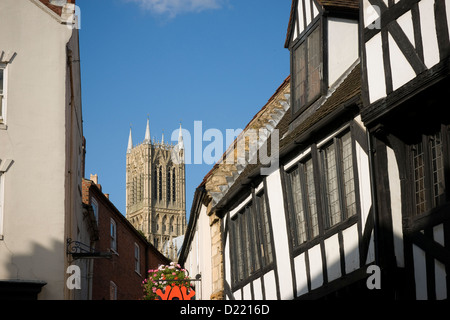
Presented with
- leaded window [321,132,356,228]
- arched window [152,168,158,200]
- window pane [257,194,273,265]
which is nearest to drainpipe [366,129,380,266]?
leaded window [321,132,356,228]

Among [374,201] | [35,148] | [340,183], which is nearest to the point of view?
[374,201]

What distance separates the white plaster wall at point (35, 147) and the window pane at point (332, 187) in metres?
7.98

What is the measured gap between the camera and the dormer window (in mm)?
15750

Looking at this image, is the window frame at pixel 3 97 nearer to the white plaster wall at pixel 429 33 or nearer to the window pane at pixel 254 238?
the window pane at pixel 254 238

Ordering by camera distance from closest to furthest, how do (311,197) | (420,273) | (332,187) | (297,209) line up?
(420,273)
(332,187)
(311,197)
(297,209)

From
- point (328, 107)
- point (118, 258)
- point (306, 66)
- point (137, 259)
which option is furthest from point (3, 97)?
point (137, 259)

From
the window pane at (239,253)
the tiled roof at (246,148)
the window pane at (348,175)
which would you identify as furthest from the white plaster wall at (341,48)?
the window pane at (239,253)

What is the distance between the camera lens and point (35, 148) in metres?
20.2

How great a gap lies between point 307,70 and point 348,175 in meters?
3.51

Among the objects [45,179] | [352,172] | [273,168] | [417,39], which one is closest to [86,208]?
[45,179]

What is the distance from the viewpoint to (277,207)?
53.2ft

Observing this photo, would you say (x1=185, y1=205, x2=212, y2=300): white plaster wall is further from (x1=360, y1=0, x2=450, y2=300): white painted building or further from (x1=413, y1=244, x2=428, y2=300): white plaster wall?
(x1=413, y1=244, x2=428, y2=300): white plaster wall

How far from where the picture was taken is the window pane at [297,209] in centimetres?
1502

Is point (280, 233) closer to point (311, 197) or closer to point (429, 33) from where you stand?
point (311, 197)
